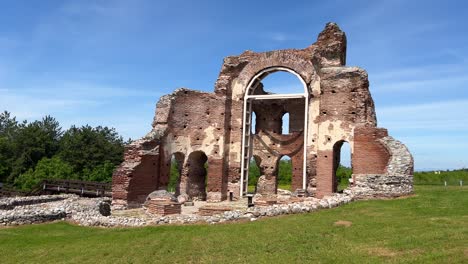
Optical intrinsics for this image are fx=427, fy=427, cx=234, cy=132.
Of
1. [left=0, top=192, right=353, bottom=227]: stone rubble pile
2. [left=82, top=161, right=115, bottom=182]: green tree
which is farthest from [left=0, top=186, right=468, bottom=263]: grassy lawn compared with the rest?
[left=82, top=161, right=115, bottom=182]: green tree

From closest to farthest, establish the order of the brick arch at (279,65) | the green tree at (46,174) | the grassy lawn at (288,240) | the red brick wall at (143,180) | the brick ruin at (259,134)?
the grassy lawn at (288,240), the brick ruin at (259,134), the red brick wall at (143,180), the brick arch at (279,65), the green tree at (46,174)

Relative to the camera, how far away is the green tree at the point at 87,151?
40344 millimetres

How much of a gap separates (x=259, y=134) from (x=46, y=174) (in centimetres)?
2062

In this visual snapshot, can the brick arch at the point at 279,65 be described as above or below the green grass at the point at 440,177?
above

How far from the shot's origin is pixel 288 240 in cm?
962

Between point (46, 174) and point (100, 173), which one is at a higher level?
point (100, 173)

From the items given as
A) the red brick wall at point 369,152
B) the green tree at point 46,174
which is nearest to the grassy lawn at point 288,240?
the red brick wall at point 369,152

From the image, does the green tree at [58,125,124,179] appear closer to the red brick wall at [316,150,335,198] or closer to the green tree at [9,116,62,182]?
the green tree at [9,116,62,182]

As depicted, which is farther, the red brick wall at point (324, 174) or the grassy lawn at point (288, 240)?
Answer: the red brick wall at point (324, 174)

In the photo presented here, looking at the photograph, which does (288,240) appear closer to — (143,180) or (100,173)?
(143,180)

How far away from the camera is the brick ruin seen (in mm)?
19500

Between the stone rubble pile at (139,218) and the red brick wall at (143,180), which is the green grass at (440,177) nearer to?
the stone rubble pile at (139,218)

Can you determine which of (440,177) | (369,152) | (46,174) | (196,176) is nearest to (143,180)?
(196,176)

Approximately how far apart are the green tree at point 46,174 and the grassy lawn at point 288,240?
23.5 meters
